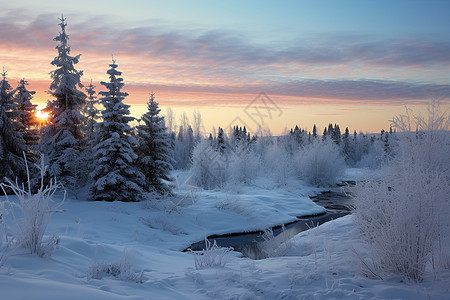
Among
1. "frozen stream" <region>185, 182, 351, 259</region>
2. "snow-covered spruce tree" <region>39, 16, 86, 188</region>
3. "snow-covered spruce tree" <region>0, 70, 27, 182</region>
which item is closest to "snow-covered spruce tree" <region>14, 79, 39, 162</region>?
"snow-covered spruce tree" <region>0, 70, 27, 182</region>

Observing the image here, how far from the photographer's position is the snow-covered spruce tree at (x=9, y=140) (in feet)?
55.0

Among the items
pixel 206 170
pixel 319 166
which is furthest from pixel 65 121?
pixel 319 166

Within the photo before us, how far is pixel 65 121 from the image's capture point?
16.6m

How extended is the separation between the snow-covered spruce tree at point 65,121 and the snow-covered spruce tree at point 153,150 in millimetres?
3223

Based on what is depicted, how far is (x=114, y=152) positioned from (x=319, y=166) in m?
26.0

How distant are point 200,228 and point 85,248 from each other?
30.4 feet

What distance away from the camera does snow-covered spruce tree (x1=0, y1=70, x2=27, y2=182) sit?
55.0ft

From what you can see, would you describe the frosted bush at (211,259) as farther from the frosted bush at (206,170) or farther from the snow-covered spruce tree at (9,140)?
the frosted bush at (206,170)

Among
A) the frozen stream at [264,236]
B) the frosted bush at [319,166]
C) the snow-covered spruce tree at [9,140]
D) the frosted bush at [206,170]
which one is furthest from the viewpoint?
the frosted bush at [319,166]

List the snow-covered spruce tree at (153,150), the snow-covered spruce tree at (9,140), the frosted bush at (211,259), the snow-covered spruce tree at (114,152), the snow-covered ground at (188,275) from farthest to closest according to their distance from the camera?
1. the snow-covered spruce tree at (153,150)
2. the snow-covered spruce tree at (9,140)
3. the snow-covered spruce tree at (114,152)
4. the frosted bush at (211,259)
5. the snow-covered ground at (188,275)

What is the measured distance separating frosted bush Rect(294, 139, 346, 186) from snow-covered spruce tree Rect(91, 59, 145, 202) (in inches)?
960

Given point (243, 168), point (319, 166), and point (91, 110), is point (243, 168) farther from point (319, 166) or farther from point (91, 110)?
point (91, 110)

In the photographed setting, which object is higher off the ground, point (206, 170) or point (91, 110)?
point (91, 110)

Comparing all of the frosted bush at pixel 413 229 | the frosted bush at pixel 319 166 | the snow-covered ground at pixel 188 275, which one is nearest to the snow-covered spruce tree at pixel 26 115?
the snow-covered ground at pixel 188 275
